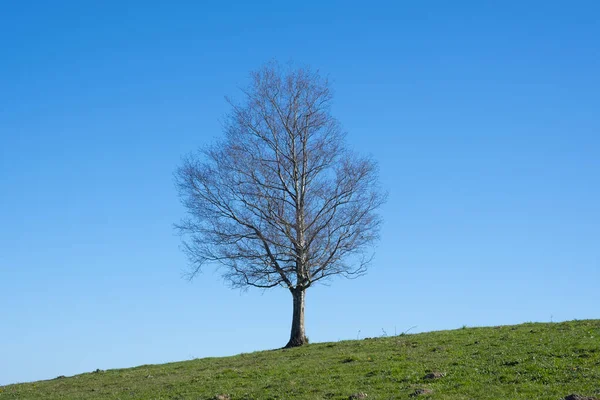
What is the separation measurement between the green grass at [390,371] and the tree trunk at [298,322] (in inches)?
88.7

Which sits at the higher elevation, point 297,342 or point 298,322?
point 298,322

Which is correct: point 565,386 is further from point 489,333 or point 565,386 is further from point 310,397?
point 489,333

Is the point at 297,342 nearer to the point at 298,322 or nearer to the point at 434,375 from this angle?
the point at 298,322

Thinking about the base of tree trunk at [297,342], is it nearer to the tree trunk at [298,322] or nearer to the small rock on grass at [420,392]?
the tree trunk at [298,322]

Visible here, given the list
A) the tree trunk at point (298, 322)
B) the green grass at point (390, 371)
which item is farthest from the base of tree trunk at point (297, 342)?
the green grass at point (390, 371)

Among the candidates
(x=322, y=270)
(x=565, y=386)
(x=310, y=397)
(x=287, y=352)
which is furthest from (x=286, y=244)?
(x=565, y=386)

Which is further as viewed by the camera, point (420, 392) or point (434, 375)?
point (434, 375)

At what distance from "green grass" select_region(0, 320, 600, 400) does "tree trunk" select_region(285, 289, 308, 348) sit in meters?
2.25

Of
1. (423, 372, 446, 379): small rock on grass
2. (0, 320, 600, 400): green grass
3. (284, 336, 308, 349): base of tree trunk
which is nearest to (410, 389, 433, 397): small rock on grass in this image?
(0, 320, 600, 400): green grass

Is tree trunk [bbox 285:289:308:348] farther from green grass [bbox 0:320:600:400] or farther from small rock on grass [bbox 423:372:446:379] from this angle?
small rock on grass [bbox 423:372:446:379]

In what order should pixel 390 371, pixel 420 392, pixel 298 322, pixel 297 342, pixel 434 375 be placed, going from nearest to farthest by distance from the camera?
pixel 420 392
pixel 434 375
pixel 390 371
pixel 297 342
pixel 298 322

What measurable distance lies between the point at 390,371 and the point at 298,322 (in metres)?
13.1

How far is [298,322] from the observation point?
35062 mm

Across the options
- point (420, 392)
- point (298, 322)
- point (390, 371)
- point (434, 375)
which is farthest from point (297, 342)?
point (420, 392)
